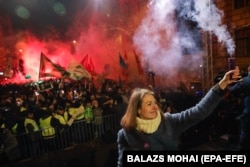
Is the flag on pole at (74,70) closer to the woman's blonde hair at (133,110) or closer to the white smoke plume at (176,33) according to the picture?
the white smoke plume at (176,33)

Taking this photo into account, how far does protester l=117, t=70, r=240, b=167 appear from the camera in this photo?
2836 mm

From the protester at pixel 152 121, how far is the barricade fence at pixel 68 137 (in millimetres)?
5580

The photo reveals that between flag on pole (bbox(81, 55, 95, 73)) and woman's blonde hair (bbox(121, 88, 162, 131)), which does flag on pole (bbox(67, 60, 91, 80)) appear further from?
woman's blonde hair (bbox(121, 88, 162, 131))

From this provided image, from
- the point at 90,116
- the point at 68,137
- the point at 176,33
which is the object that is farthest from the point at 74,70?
the point at 176,33

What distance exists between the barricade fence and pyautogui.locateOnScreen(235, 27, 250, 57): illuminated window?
7.38 m

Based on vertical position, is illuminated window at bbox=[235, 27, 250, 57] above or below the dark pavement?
above

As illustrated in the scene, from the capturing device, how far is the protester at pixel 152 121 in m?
2.84

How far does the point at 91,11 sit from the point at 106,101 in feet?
84.0

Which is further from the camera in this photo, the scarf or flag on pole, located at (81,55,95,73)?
flag on pole, located at (81,55,95,73)

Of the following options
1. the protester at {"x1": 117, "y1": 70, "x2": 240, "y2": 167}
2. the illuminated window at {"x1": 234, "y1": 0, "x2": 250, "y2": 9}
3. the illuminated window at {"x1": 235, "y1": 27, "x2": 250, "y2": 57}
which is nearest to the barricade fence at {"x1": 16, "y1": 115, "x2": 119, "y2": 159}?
the protester at {"x1": 117, "y1": 70, "x2": 240, "y2": 167}

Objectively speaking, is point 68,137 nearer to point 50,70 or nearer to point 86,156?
point 86,156

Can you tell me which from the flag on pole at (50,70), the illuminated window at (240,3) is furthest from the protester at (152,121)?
the illuminated window at (240,3)

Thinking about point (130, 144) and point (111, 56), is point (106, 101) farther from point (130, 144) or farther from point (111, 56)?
point (111, 56)

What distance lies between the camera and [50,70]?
12531 millimetres
